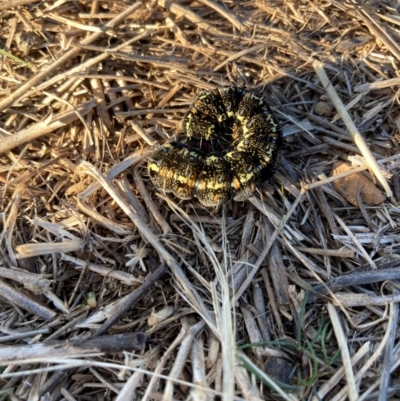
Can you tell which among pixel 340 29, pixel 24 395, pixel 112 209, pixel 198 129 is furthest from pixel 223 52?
pixel 24 395

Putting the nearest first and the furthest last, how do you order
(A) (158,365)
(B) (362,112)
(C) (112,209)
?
(A) (158,365) < (C) (112,209) < (B) (362,112)

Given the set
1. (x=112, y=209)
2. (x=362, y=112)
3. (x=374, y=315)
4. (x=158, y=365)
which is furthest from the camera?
(x=362, y=112)

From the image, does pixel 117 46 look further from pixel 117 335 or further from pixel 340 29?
pixel 117 335

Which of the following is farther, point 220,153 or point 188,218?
point 220,153

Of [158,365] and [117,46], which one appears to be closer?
[158,365]

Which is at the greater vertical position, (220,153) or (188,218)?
(220,153)
